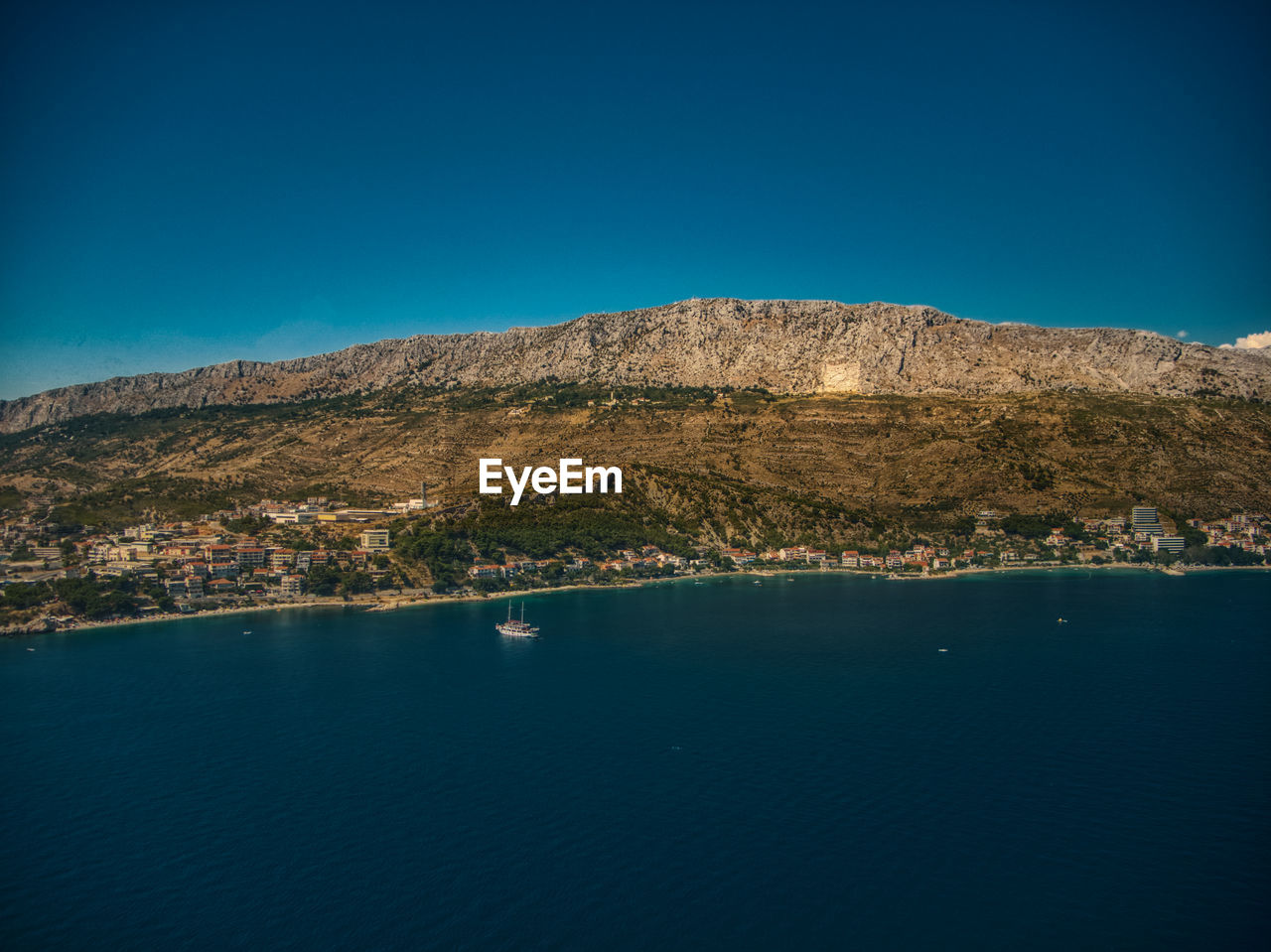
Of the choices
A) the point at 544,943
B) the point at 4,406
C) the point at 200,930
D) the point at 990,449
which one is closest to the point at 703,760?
the point at 544,943

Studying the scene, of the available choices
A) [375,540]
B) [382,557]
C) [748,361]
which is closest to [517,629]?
[382,557]

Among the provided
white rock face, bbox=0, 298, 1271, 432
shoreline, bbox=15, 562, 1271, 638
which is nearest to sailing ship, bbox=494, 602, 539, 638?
shoreline, bbox=15, 562, 1271, 638

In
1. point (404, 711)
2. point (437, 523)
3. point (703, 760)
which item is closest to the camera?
point (703, 760)

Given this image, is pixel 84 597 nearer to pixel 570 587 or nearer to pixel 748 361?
pixel 570 587

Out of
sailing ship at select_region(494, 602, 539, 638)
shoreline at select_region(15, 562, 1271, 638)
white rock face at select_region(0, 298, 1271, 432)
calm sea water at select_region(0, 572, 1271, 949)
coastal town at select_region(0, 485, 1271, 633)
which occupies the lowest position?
calm sea water at select_region(0, 572, 1271, 949)

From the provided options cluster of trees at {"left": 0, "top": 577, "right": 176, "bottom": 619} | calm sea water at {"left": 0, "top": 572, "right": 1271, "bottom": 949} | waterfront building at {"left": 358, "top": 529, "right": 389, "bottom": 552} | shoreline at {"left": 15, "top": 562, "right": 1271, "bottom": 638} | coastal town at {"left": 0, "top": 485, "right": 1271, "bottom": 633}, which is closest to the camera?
calm sea water at {"left": 0, "top": 572, "right": 1271, "bottom": 949}

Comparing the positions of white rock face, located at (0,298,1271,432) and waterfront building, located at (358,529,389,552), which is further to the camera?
white rock face, located at (0,298,1271,432)

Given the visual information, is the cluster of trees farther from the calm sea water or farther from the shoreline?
the calm sea water

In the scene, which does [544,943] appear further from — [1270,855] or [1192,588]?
[1192,588]
